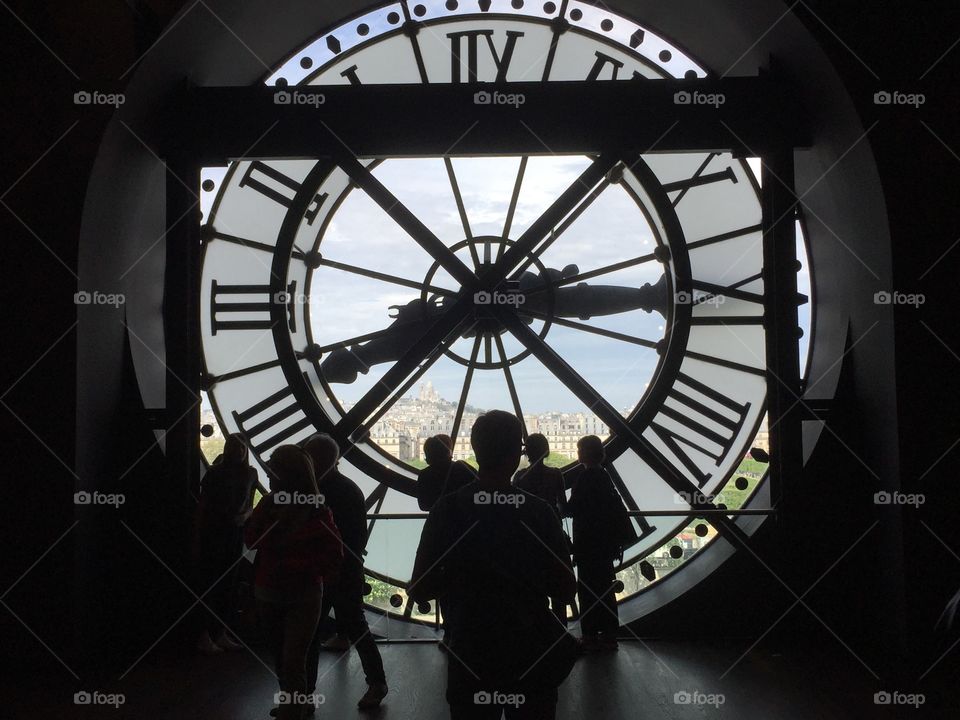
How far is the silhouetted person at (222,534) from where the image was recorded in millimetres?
3266

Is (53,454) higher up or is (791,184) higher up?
(791,184)

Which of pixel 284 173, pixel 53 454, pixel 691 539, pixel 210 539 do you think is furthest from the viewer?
pixel 284 173

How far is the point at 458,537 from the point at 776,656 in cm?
252

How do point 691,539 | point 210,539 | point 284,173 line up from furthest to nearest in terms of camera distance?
point 284,173 → point 691,539 → point 210,539

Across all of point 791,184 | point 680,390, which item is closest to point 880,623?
point 680,390

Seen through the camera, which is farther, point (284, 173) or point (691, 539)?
point (284, 173)

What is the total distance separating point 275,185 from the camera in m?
4.08

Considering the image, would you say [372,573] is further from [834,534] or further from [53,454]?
[834,534]

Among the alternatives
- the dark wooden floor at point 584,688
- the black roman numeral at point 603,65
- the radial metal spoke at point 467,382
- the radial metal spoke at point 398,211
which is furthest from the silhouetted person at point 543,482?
the black roman numeral at point 603,65

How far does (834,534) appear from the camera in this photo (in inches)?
134

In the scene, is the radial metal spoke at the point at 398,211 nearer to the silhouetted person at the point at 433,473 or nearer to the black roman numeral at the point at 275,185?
the black roman numeral at the point at 275,185

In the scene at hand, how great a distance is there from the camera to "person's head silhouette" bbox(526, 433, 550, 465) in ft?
10.7

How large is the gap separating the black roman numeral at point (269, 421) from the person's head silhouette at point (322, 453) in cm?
157

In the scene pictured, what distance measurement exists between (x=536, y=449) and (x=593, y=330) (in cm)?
97
